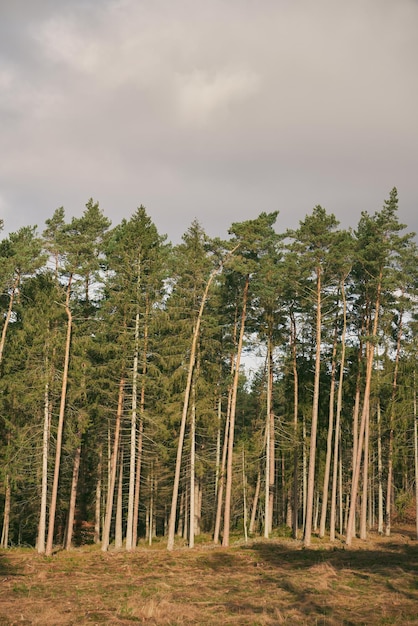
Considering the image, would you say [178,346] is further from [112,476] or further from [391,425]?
[391,425]

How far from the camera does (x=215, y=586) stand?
54.9ft

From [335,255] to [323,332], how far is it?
6556 mm

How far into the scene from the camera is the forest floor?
12.5 meters

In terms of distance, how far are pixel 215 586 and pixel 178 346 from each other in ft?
45.2

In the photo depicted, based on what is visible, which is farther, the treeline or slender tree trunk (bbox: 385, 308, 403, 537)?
slender tree trunk (bbox: 385, 308, 403, 537)

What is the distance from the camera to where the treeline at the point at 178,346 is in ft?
86.1

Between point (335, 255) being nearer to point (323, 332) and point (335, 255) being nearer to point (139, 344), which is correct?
point (323, 332)

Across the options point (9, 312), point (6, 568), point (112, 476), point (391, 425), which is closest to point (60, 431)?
point (112, 476)

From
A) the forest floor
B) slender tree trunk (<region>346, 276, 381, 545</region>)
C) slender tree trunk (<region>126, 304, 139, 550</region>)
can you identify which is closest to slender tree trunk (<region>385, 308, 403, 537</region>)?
slender tree trunk (<region>346, 276, 381, 545</region>)

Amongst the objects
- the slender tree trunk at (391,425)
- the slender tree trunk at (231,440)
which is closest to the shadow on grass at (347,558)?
the slender tree trunk at (231,440)

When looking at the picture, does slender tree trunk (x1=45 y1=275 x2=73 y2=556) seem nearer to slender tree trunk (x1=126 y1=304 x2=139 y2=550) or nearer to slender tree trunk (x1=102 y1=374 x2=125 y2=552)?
slender tree trunk (x1=102 y1=374 x2=125 y2=552)

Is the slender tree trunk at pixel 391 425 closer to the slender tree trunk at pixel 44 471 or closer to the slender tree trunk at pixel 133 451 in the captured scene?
the slender tree trunk at pixel 133 451

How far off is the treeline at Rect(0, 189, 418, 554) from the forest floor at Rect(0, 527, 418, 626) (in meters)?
2.56

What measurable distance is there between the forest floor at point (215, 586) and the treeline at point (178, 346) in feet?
8.41
